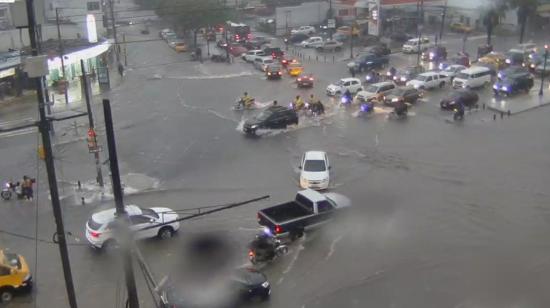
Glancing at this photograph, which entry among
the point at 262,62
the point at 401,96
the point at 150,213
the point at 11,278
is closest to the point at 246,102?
the point at 401,96

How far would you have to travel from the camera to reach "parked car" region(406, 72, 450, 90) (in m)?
33.1

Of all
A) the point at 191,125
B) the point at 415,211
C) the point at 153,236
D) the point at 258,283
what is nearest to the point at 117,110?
the point at 191,125

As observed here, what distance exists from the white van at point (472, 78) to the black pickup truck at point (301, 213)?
18676mm

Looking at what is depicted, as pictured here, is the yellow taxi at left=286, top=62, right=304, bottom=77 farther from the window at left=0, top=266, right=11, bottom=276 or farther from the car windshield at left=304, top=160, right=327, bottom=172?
the window at left=0, top=266, right=11, bottom=276

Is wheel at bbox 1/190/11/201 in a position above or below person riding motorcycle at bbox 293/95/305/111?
below

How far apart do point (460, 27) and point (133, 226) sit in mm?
46885

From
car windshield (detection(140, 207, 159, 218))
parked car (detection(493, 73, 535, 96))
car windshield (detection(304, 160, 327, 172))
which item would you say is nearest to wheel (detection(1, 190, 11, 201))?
car windshield (detection(140, 207, 159, 218))

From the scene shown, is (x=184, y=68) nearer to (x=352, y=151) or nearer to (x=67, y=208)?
(x=352, y=151)

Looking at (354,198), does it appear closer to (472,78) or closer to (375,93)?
(375,93)

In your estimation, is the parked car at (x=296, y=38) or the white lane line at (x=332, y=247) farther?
the parked car at (x=296, y=38)

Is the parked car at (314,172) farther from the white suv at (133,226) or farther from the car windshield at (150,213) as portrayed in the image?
the car windshield at (150,213)

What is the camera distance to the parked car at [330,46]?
162ft

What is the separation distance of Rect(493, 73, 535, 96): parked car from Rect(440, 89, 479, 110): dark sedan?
314 centimetres

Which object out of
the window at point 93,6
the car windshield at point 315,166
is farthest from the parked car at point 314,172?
the window at point 93,6
